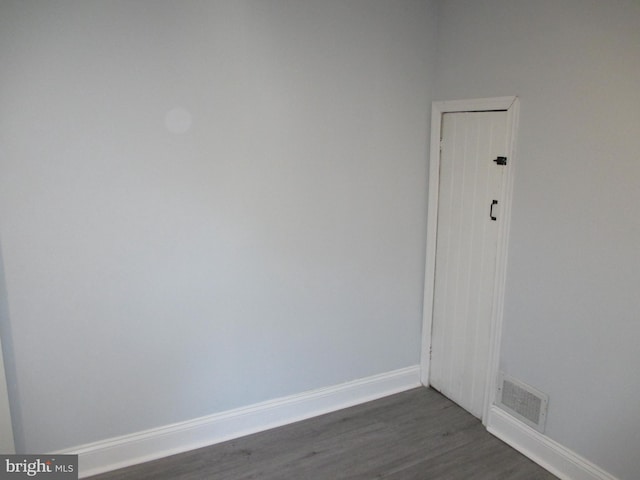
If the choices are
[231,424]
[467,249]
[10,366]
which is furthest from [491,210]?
[10,366]

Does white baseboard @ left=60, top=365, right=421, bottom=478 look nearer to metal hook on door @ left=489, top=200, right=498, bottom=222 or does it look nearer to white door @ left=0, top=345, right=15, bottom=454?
white door @ left=0, top=345, right=15, bottom=454

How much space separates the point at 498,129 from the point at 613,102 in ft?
2.09

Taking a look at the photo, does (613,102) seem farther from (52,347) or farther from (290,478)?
(52,347)

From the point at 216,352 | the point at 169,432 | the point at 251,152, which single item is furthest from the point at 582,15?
the point at 169,432

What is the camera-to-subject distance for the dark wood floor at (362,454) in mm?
2521

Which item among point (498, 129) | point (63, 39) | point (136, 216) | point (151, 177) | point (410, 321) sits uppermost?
point (63, 39)

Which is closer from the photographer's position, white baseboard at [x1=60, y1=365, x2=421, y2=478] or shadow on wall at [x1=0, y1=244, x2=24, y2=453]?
shadow on wall at [x1=0, y1=244, x2=24, y2=453]

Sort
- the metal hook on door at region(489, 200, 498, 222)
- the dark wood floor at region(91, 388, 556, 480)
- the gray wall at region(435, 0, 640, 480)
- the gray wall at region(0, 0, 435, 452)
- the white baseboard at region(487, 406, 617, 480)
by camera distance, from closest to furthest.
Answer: the gray wall at region(435, 0, 640, 480)
the gray wall at region(0, 0, 435, 452)
the white baseboard at region(487, 406, 617, 480)
the dark wood floor at region(91, 388, 556, 480)
the metal hook on door at region(489, 200, 498, 222)

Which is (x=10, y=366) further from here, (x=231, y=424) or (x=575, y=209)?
(x=575, y=209)

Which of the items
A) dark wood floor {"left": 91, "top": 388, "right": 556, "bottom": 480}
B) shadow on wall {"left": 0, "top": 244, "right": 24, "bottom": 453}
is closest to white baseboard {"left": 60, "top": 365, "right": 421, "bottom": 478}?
dark wood floor {"left": 91, "top": 388, "right": 556, "bottom": 480}

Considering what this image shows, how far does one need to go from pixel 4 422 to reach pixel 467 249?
8.60ft

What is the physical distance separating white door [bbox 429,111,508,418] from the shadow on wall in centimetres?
247

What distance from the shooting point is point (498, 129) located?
105 inches

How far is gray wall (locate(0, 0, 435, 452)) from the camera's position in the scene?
2.23 meters
